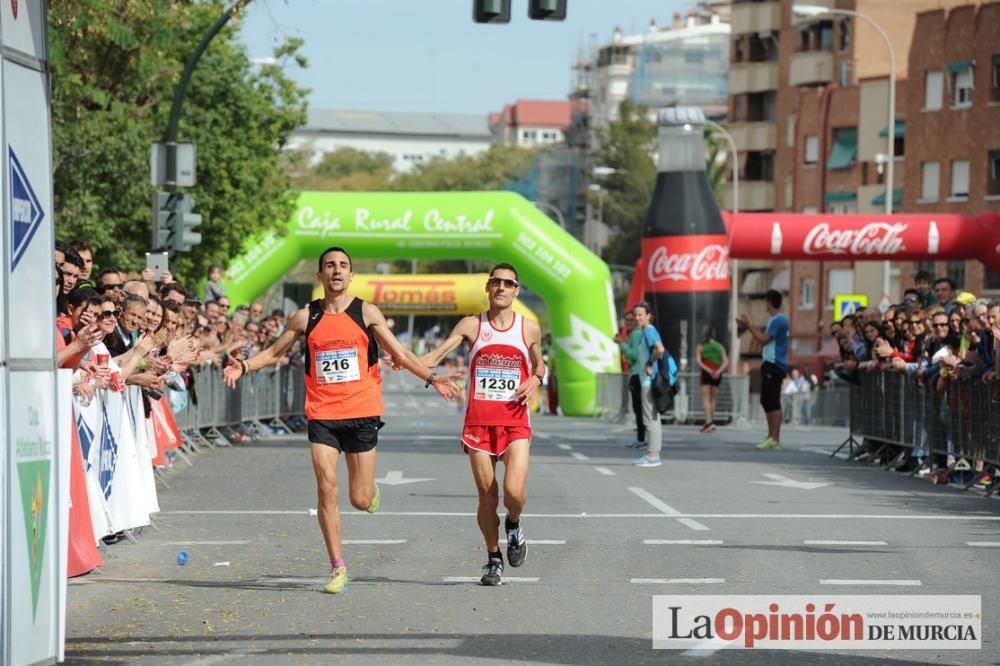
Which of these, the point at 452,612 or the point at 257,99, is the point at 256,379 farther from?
the point at 452,612

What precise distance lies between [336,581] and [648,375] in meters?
13.0

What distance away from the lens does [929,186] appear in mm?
71562

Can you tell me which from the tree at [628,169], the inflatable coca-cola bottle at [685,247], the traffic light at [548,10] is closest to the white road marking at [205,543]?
the traffic light at [548,10]

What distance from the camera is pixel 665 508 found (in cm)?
1706

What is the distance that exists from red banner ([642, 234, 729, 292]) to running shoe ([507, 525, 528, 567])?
2578 cm

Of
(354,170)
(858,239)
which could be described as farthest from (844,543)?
(354,170)

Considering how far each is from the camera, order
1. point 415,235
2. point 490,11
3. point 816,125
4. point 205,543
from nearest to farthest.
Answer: point 205,543 → point 490,11 → point 415,235 → point 816,125

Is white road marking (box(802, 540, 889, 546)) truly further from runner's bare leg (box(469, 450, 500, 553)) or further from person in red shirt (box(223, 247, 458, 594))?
person in red shirt (box(223, 247, 458, 594))

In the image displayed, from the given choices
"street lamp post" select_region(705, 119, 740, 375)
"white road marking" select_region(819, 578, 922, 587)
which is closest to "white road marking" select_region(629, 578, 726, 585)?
"white road marking" select_region(819, 578, 922, 587)

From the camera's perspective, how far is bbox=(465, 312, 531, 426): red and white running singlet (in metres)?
A: 12.1

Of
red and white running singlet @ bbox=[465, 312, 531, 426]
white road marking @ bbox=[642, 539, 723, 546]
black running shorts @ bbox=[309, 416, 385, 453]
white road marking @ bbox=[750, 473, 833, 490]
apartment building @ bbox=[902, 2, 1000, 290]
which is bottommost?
white road marking @ bbox=[750, 473, 833, 490]

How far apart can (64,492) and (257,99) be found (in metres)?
32.9

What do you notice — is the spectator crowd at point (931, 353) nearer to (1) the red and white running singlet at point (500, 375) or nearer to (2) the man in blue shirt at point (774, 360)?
(2) the man in blue shirt at point (774, 360)

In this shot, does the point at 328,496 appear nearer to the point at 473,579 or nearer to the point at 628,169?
the point at 473,579
